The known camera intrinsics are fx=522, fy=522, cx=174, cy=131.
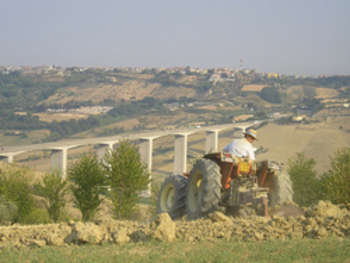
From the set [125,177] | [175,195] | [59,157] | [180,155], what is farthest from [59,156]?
[175,195]

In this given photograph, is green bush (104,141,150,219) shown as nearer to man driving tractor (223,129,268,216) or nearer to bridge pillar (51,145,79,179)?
man driving tractor (223,129,268,216)

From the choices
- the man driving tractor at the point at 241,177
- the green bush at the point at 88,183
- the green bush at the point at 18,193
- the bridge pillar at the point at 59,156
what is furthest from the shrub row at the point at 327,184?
the bridge pillar at the point at 59,156

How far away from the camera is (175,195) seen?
13023 mm

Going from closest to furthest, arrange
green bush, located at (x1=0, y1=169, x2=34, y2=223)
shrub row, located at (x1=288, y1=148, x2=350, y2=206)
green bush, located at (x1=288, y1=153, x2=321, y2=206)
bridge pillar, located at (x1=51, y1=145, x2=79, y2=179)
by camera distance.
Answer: shrub row, located at (x1=288, y1=148, x2=350, y2=206), green bush, located at (x1=0, y1=169, x2=34, y2=223), green bush, located at (x1=288, y1=153, x2=321, y2=206), bridge pillar, located at (x1=51, y1=145, x2=79, y2=179)

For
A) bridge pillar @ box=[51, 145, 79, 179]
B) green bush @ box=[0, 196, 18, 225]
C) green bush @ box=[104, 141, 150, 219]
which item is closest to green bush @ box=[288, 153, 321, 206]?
green bush @ box=[104, 141, 150, 219]

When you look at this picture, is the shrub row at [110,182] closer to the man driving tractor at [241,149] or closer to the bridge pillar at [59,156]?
the man driving tractor at [241,149]

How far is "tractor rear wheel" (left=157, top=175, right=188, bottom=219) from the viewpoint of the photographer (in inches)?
511

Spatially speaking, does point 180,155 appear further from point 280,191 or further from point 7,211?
point 280,191

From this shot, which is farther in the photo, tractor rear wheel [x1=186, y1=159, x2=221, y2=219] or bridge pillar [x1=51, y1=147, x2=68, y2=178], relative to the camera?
bridge pillar [x1=51, y1=147, x2=68, y2=178]

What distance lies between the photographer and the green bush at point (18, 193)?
86.9ft

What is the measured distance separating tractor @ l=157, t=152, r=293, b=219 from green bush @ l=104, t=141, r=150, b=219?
29.9 feet

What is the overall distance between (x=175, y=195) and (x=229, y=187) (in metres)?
A: 1.70

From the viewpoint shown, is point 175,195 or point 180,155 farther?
point 180,155

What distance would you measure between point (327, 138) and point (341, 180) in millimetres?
100544
